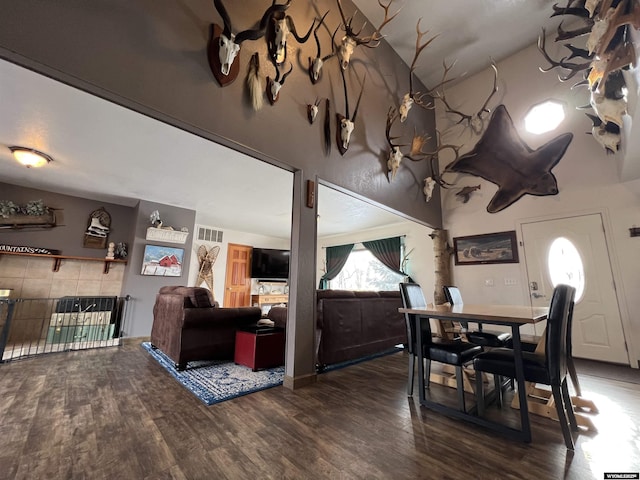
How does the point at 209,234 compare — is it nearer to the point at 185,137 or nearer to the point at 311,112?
the point at 185,137

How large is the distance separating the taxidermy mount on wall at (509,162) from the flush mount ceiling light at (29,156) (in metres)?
6.78

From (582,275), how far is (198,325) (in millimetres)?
5448

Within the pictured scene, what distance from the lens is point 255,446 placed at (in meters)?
1.53

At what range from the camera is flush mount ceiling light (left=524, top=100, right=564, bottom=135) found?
4.40 metres

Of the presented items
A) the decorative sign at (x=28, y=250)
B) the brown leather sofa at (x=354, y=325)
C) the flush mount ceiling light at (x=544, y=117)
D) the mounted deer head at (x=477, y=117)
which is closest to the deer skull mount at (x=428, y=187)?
the mounted deer head at (x=477, y=117)

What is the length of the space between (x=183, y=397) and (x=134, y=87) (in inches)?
95.0

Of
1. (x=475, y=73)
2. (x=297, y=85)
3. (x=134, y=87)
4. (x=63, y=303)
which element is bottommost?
→ (x=63, y=303)

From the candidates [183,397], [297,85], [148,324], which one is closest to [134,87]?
[297,85]

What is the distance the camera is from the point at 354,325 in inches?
131

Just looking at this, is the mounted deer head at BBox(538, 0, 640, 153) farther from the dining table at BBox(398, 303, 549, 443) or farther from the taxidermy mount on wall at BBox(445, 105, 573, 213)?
the dining table at BBox(398, 303, 549, 443)

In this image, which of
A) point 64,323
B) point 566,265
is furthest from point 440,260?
point 64,323

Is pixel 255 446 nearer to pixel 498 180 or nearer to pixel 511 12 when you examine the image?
pixel 498 180

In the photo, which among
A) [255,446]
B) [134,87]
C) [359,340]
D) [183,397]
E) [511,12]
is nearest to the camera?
[255,446]

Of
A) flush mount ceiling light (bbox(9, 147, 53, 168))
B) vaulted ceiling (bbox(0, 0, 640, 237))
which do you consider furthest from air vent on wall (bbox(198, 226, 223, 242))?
flush mount ceiling light (bbox(9, 147, 53, 168))
